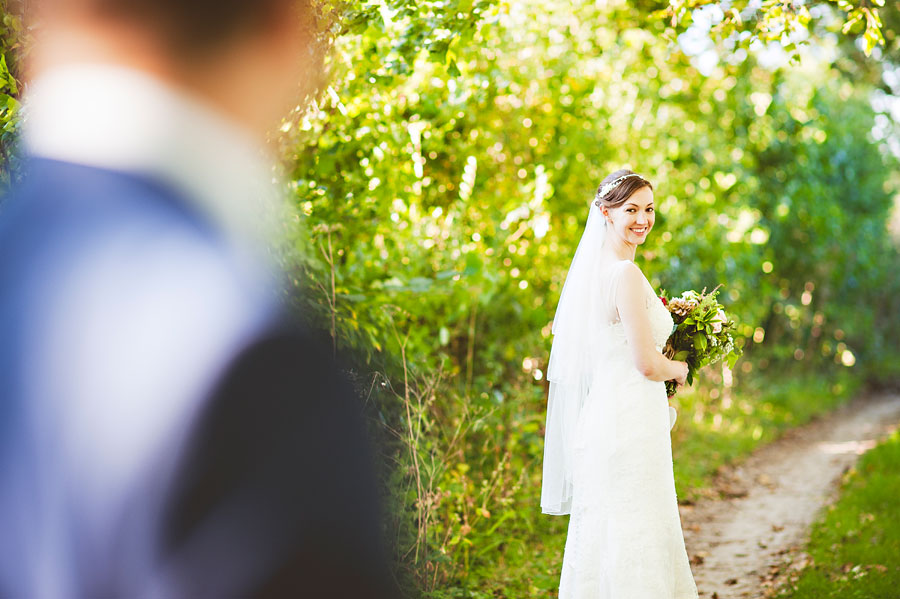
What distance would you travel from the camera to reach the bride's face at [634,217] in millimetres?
3568

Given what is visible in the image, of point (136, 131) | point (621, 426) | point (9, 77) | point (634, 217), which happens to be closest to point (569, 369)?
point (621, 426)

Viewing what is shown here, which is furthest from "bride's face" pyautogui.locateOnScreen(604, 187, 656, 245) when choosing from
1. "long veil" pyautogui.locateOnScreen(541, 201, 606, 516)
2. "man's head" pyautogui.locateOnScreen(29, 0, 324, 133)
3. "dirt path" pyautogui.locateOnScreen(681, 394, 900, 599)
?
"dirt path" pyautogui.locateOnScreen(681, 394, 900, 599)

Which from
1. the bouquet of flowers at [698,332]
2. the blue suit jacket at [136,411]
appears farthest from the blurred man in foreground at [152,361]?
the bouquet of flowers at [698,332]

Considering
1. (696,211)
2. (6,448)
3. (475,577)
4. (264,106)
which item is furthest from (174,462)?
(696,211)

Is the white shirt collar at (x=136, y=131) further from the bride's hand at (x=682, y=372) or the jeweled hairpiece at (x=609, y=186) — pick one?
the bride's hand at (x=682, y=372)

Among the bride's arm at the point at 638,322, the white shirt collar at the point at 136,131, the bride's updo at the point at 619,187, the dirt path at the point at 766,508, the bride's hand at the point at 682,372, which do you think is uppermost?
the bride's updo at the point at 619,187

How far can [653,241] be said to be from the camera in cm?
800

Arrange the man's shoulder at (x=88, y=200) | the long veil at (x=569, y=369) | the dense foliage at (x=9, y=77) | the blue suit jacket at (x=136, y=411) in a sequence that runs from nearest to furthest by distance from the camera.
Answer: the blue suit jacket at (x=136, y=411) < the man's shoulder at (x=88, y=200) < the dense foliage at (x=9, y=77) < the long veil at (x=569, y=369)

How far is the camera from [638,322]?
11.0ft

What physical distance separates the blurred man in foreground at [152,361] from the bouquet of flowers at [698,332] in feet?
5.15

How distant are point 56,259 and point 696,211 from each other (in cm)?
775

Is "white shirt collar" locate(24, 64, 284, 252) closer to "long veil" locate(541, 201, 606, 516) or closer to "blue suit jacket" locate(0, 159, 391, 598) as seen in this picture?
"blue suit jacket" locate(0, 159, 391, 598)

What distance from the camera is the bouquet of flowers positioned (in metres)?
3.61

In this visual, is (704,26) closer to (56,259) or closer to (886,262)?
(56,259)
